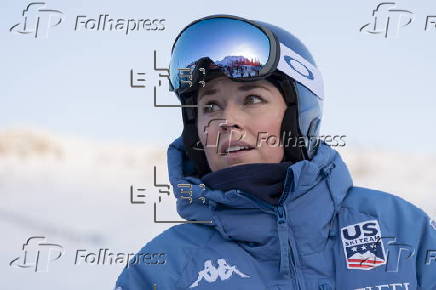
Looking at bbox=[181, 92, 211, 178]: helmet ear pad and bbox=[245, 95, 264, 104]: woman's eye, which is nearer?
bbox=[245, 95, 264, 104]: woman's eye

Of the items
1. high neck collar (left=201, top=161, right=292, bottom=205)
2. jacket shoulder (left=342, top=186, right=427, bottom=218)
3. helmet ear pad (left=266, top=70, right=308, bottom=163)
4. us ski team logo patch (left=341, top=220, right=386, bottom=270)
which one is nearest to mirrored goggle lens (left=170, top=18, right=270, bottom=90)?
helmet ear pad (left=266, top=70, right=308, bottom=163)

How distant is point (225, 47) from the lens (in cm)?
292

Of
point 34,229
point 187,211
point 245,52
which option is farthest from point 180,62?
point 34,229

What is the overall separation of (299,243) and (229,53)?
0.92m

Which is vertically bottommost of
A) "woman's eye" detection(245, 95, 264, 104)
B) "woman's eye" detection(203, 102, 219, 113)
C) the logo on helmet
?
"woman's eye" detection(203, 102, 219, 113)

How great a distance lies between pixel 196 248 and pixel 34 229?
5951mm

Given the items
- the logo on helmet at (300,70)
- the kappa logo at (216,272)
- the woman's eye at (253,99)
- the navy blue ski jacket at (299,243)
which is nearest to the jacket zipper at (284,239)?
the navy blue ski jacket at (299,243)

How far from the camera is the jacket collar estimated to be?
2536 millimetres

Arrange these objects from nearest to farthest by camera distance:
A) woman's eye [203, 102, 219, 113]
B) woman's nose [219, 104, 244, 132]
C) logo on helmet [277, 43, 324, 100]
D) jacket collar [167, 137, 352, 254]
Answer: jacket collar [167, 137, 352, 254] → woman's nose [219, 104, 244, 132] → woman's eye [203, 102, 219, 113] → logo on helmet [277, 43, 324, 100]

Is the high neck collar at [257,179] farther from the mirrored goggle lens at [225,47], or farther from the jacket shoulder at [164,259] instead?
the mirrored goggle lens at [225,47]

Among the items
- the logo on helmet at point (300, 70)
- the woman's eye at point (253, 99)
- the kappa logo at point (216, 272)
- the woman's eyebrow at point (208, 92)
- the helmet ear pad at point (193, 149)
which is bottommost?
the kappa logo at point (216, 272)

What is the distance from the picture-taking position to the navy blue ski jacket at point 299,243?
2.43m

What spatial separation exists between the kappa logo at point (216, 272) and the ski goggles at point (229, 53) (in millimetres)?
803

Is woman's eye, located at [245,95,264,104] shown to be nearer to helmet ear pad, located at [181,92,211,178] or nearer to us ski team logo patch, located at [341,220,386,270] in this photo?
helmet ear pad, located at [181,92,211,178]
